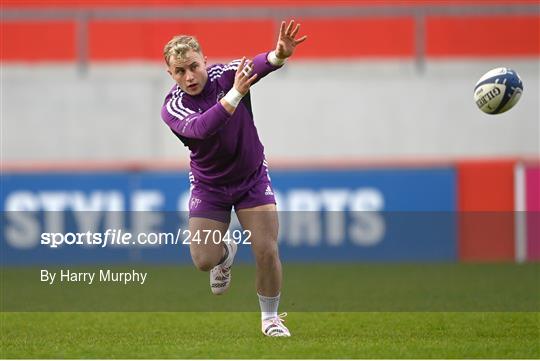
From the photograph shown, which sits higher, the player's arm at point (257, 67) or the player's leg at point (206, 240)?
the player's arm at point (257, 67)

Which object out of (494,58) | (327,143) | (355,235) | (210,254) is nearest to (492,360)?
(210,254)

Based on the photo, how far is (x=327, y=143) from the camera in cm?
1505

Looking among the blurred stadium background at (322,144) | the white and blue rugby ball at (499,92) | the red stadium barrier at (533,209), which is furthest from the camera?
the red stadium barrier at (533,209)

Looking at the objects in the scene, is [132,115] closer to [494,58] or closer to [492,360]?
[494,58]

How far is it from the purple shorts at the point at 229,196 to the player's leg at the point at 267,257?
6 centimetres

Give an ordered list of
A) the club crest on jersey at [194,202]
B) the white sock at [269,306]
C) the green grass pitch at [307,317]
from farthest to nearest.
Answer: the club crest on jersey at [194,202]
the white sock at [269,306]
the green grass pitch at [307,317]

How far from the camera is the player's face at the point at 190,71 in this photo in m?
6.95

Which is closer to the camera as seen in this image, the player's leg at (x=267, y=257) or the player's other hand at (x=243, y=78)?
the player's other hand at (x=243, y=78)

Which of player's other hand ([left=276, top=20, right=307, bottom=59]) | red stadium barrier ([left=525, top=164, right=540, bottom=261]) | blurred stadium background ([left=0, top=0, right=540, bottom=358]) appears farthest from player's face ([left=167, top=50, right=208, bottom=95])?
red stadium barrier ([left=525, top=164, right=540, bottom=261])

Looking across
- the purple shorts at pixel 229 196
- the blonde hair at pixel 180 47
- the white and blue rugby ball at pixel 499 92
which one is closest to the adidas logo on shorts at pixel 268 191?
the purple shorts at pixel 229 196

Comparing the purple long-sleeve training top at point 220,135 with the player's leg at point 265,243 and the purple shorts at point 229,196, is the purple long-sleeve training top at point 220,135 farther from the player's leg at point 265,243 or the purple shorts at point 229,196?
the player's leg at point 265,243

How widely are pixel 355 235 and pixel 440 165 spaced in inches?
52.1

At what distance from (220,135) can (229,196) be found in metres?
0.39

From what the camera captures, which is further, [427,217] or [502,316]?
[427,217]
